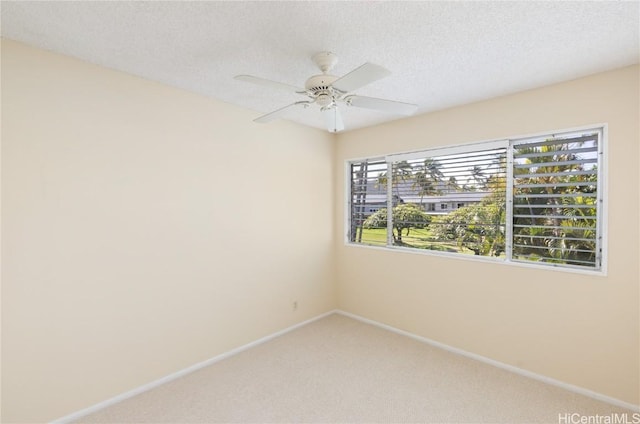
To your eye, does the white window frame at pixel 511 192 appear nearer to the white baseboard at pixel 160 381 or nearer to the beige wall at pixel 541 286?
the beige wall at pixel 541 286

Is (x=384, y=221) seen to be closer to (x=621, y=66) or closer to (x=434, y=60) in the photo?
(x=434, y=60)

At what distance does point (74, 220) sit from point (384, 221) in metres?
2.92

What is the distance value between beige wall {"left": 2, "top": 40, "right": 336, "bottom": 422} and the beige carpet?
0.97 ft

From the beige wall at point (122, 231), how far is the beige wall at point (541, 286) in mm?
1449

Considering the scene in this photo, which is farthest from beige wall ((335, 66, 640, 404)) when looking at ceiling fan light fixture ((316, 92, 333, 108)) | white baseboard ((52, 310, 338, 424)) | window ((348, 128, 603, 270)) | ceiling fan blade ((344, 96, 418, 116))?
ceiling fan light fixture ((316, 92, 333, 108))

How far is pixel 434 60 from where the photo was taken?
1.98m

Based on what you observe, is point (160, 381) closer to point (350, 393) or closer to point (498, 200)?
point (350, 393)

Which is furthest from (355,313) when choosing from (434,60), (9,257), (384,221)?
(9,257)

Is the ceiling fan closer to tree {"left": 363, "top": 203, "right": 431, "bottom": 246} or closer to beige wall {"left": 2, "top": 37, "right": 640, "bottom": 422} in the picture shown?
beige wall {"left": 2, "top": 37, "right": 640, "bottom": 422}

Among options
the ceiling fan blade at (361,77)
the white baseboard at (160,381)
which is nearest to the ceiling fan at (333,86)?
the ceiling fan blade at (361,77)

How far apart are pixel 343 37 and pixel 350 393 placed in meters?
2.46

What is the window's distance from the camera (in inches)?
90.7

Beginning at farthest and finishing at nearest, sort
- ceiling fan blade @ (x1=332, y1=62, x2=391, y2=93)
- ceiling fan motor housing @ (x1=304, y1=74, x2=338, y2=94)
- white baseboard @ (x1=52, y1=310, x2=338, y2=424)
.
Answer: white baseboard @ (x1=52, y1=310, x2=338, y2=424), ceiling fan motor housing @ (x1=304, y1=74, x2=338, y2=94), ceiling fan blade @ (x1=332, y1=62, x2=391, y2=93)

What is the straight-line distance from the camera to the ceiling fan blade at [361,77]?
1.37 m
